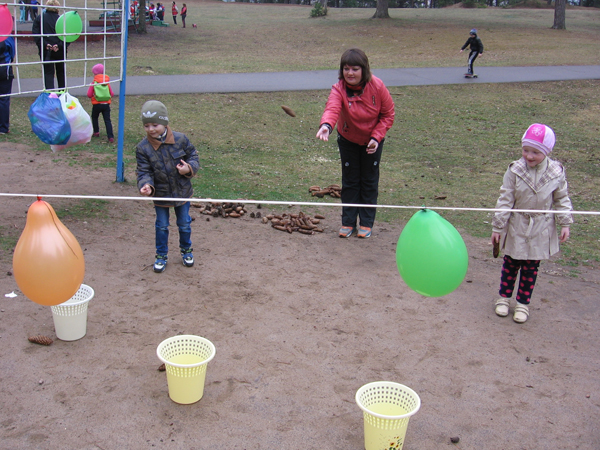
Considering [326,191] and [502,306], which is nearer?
[502,306]

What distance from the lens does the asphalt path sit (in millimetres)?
13546

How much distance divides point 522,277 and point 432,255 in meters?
1.80

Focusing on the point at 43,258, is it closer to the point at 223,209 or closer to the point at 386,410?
the point at 386,410

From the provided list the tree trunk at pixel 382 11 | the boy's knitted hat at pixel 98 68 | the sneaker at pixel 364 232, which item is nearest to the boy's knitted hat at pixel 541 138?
the sneaker at pixel 364 232

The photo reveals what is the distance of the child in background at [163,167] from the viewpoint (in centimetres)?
496

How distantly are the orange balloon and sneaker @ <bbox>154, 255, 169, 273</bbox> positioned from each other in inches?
76.3

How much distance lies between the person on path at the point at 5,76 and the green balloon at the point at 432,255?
5506 mm

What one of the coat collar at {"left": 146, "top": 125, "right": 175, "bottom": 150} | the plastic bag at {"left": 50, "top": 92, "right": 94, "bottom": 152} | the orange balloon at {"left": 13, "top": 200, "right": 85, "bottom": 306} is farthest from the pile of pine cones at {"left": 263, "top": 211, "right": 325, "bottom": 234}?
the orange balloon at {"left": 13, "top": 200, "right": 85, "bottom": 306}

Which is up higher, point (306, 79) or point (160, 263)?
point (306, 79)

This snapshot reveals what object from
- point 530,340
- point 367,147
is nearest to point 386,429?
point 530,340

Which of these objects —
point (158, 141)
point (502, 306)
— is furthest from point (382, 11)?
point (502, 306)

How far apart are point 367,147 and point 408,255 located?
103 inches

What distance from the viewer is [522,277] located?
4.74 m

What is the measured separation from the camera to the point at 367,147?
19.1 ft
